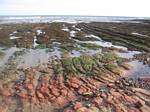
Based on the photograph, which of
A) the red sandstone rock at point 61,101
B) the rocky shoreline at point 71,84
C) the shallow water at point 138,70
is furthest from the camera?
the shallow water at point 138,70

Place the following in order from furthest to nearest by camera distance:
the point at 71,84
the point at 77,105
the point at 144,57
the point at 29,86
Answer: the point at 144,57 → the point at 71,84 → the point at 29,86 → the point at 77,105

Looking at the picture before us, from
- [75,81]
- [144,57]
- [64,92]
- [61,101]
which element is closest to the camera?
[61,101]

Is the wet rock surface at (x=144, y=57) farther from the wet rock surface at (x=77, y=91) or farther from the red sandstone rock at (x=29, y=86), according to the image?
the red sandstone rock at (x=29, y=86)

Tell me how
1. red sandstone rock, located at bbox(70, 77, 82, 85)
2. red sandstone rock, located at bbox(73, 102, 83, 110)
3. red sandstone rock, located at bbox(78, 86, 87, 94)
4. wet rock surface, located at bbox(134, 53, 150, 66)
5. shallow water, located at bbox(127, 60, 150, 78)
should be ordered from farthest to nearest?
wet rock surface, located at bbox(134, 53, 150, 66)
shallow water, located at bbox(127, 60, 150, 78)
red sandstone rock, located at bbox(70, 77, 82, 85)
red sandstone rock, located at bbox(78, 86, 87, 94)
red sandstone rock, located at bbox(73, 102, 83, 110)

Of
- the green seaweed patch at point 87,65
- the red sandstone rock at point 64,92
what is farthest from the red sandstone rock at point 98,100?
the green seaweed patch at point 87,65

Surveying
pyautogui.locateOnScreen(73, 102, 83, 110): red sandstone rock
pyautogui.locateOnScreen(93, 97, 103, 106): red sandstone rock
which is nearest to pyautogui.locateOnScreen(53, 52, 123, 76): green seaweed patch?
pyautogui.locateOnScreen(93, 97, 103, 106): red sandstone rock

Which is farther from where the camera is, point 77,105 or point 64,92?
point 64,92

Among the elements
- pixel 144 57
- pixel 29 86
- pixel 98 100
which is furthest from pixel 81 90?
pixel 144 57

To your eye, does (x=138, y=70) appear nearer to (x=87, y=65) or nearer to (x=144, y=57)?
(x=87, y=65)

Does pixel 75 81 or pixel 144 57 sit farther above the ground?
pixel 75 81

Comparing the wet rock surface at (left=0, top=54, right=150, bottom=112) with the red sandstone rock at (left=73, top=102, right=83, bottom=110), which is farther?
the wet rock surface at (left=0, top=54, right=150, bottom=112)

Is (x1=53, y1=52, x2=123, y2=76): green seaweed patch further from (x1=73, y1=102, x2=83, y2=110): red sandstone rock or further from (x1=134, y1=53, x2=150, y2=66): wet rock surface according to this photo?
(x1=73, y1=102, x2=83, y2=110): red sandstone rock

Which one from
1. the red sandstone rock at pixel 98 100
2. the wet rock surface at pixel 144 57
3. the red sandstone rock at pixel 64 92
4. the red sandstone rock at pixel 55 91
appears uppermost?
the red sandstone rock at pixel 98 100

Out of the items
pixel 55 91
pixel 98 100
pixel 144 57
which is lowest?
Answer: pixel 144 57
